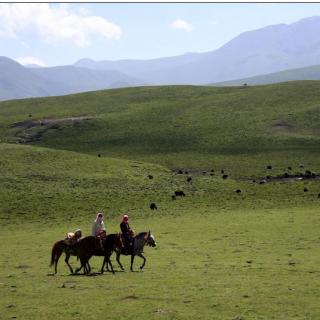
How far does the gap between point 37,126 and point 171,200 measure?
5525 centimetres

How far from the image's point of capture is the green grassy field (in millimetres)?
23641

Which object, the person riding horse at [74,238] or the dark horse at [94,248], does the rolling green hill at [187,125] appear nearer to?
the person riding horse at [74,238]

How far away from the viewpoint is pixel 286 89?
126 metres

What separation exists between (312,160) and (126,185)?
2940cm

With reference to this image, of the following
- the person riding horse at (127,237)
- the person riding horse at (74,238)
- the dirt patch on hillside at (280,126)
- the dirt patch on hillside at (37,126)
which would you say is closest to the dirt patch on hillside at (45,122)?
the dirt patch on hillside at (37,126)

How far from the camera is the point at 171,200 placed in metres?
58.9

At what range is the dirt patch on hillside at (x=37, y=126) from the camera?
100625 millimetres

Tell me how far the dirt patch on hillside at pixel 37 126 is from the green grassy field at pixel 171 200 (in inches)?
20.7

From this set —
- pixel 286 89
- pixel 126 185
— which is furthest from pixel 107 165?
pixel 286 89

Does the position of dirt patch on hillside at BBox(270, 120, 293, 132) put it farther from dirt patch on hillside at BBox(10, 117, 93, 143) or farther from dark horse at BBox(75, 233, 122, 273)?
dark horse at BBox(75, 233, 122, 273)

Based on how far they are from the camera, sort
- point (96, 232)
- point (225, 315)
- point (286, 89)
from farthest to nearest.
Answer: point (286, 89) → point (96, 232) → point (225, 315)

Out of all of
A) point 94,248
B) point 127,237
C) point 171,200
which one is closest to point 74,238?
point 94,248

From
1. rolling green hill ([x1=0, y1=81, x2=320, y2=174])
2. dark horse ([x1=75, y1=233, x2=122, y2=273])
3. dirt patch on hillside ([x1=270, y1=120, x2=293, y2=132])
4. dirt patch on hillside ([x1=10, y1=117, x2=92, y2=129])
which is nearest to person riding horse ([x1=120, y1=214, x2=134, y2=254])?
→ dark horse ([x1=75, y1=233, x2=122, y2=273])

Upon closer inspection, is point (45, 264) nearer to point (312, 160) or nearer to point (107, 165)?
point (107, 165)
